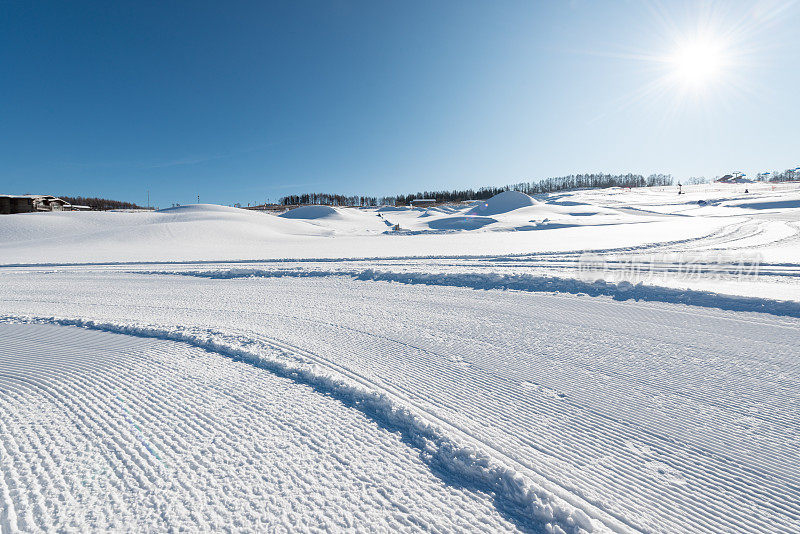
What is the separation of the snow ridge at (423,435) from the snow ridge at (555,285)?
3977 mm

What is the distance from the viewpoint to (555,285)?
6035 millimetres

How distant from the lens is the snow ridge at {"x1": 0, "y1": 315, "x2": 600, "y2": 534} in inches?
65.4

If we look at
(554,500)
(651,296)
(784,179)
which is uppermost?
(784,179)

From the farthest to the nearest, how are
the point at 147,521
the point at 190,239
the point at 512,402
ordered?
1. the point at 190,239
2. the point at 512,402
3. the point at 147,521

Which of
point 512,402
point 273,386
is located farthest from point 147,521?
point 512,402

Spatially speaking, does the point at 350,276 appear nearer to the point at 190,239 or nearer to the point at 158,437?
the point at 158,437

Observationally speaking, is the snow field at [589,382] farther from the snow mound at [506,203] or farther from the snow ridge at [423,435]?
the snow mound at [506,203]

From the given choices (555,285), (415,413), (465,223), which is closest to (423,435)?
(415,413)

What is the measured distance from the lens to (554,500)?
1.70 meters

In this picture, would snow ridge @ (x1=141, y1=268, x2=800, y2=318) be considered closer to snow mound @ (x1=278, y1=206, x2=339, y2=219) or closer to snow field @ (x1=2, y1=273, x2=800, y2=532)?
snow field @ (x1=2, y1=273, x2=800, y2=532)

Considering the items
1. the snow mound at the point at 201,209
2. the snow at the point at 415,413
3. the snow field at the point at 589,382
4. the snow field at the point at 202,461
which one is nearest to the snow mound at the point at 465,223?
the snow mound at the point at 201,209

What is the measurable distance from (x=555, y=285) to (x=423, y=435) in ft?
15.1

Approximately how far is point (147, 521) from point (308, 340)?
233cm

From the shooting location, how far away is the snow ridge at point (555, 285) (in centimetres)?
447
